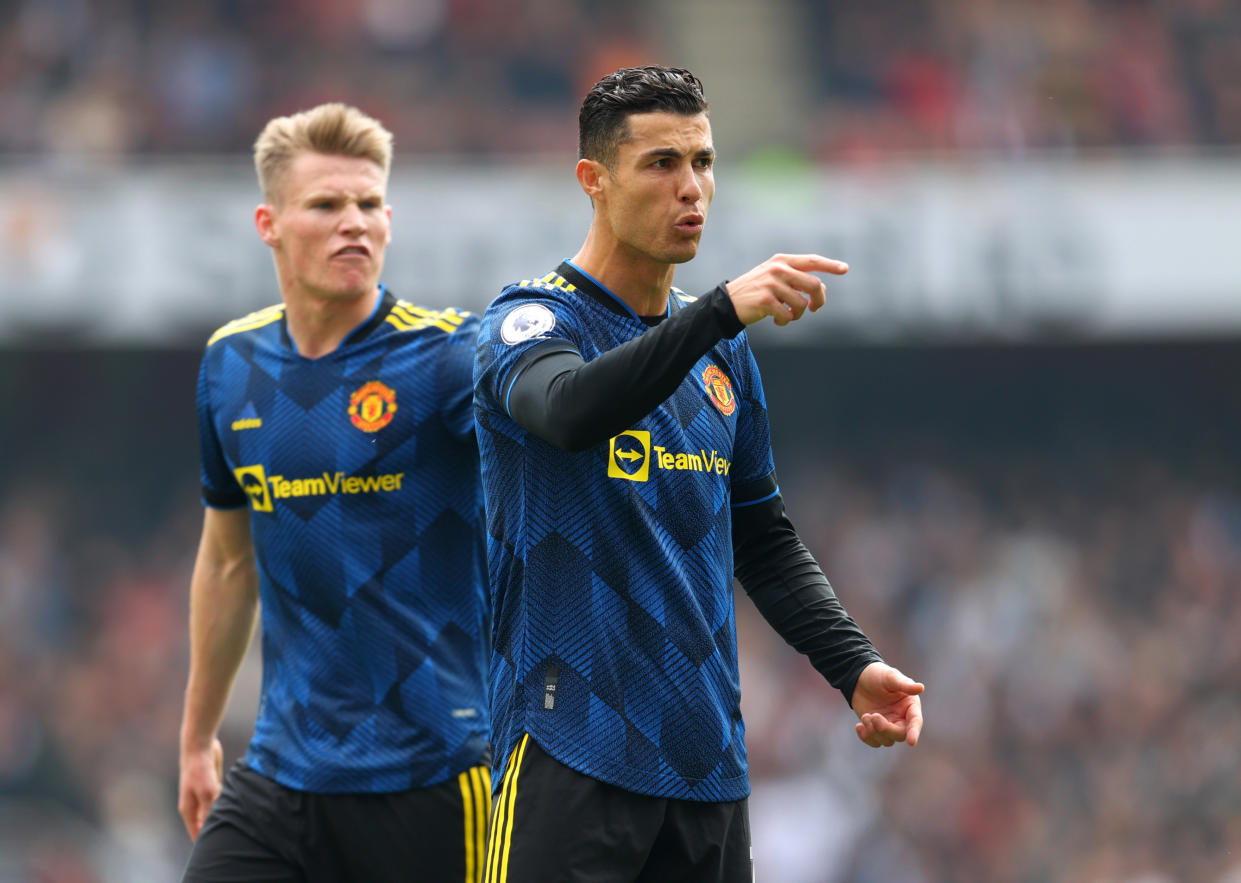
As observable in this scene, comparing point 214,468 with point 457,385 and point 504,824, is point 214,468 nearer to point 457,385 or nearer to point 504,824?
point 457,385

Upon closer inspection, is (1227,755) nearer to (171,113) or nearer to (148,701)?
(148,701)

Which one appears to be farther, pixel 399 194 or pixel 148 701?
pixel 399 194

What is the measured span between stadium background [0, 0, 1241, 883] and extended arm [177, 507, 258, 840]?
7459 millimetres

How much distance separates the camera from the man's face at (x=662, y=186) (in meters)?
3.19

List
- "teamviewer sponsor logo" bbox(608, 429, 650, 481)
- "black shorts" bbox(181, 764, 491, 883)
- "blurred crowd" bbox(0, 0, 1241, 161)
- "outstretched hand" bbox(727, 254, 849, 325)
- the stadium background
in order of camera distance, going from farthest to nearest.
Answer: "blurred crowd" bbox(0, 0, 1241, 161) → the stadium background → "black shorts" bbox(181, 764, 491, 883) → "teamviewer sponsor logo" bbox(608, 429, 650, 481) → "outstretched hand" bbox(727, 254, 849, 325)

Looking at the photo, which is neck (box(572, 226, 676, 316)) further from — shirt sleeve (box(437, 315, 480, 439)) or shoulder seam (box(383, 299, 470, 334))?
shoulder seam (box(383, 299, 470, 334))

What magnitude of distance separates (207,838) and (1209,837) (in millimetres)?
8840

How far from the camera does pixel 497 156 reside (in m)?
14.7

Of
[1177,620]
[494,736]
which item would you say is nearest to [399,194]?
[1177,620]

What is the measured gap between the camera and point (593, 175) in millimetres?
3312

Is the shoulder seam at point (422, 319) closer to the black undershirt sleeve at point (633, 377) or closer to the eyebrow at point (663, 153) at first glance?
the eyebrow at point (663, 153)

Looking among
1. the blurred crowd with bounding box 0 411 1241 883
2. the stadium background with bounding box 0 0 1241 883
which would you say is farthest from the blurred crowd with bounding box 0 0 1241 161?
the blurred crowd with bounding box 0 411 1241 883

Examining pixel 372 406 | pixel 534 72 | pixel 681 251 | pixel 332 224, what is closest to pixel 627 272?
pixel 681 251

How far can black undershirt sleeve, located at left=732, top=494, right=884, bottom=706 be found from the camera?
3434mm
